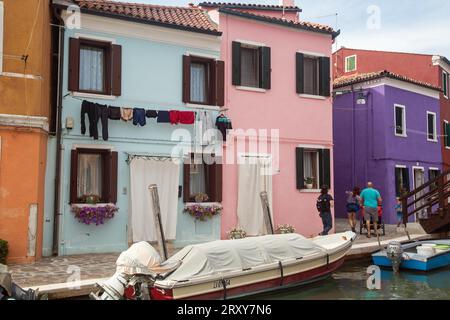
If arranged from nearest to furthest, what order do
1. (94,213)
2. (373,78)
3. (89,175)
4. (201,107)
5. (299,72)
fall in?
(94,213), (89,175), (201,107), (299,72), (373,78)

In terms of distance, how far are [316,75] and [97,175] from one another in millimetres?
8266

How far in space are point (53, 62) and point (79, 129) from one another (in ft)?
6.06

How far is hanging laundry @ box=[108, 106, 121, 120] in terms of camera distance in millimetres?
13102

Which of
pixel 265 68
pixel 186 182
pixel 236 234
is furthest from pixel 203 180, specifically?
pixel 265 68

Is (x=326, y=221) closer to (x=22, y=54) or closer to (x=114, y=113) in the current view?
(x=114, y=113)

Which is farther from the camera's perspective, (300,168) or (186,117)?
(300,168)

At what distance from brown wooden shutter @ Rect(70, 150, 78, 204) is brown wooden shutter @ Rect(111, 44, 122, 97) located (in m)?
1.98

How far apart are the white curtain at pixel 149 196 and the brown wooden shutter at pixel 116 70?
6.29ft

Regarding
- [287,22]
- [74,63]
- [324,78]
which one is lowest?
[74,63]

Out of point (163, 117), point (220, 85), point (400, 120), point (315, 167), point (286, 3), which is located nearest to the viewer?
point (163, 117)

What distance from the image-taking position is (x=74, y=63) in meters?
12.9

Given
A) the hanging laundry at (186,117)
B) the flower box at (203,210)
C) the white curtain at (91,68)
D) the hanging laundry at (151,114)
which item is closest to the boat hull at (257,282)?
the flower box at (203,210)

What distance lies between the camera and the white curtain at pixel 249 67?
16.0m

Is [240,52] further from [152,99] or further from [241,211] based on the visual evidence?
[241,211]
